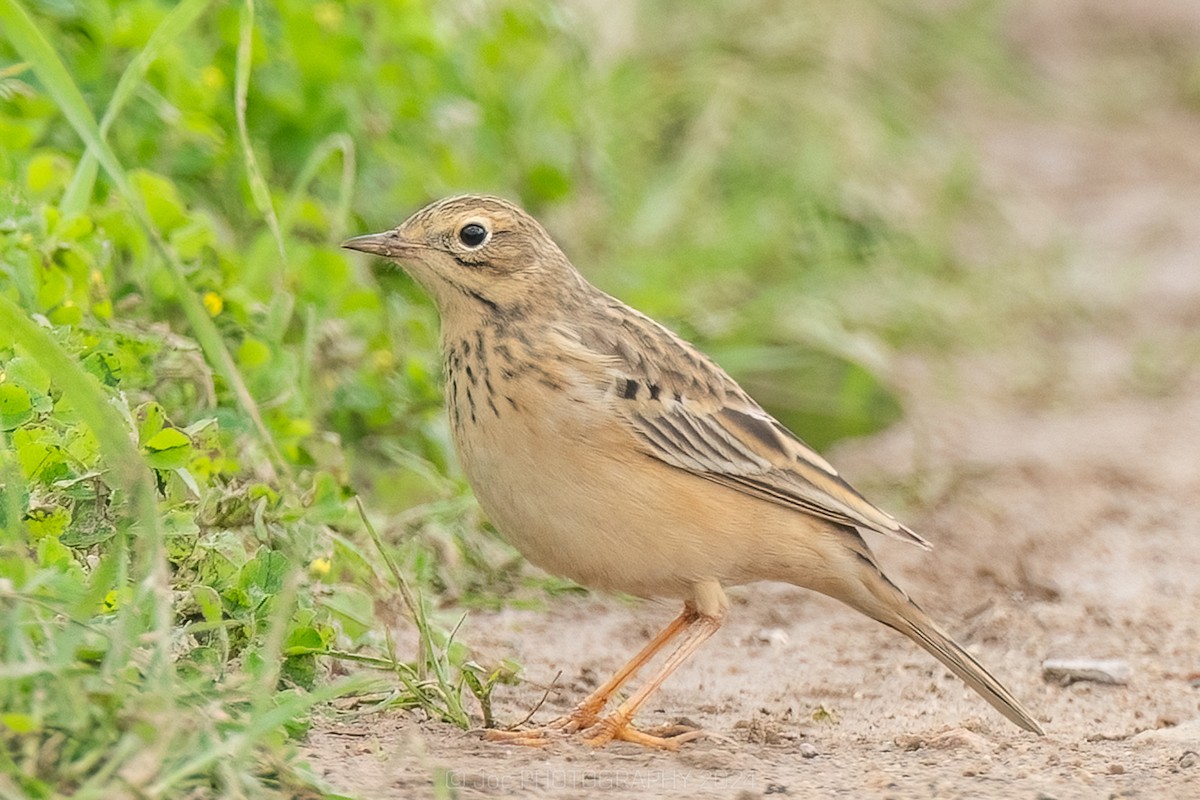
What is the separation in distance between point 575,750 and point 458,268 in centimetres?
142

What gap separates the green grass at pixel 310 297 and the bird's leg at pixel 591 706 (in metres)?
0.15

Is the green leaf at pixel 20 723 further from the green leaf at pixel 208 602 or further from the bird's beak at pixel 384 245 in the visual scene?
the bird's beak at pixel 384 245

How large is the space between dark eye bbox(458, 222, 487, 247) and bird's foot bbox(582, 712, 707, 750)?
4.61 ft

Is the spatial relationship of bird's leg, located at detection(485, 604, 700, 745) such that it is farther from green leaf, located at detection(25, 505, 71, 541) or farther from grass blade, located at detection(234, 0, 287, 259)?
grass blade, located at detection(234, 0, 287, 259)

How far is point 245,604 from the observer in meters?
4.41

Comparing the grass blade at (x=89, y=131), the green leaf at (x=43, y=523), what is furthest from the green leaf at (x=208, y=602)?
the grass blade at (x=89, y=131)

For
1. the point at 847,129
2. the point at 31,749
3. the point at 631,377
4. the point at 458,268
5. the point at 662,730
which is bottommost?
the point at 662,730

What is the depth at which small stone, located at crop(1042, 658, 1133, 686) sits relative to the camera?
5395 millimetres

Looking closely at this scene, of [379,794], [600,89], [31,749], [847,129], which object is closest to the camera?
[31,749]

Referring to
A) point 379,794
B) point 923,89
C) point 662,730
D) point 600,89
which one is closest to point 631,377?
point 662,730

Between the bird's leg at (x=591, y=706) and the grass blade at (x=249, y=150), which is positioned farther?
the grass blade at (x=249, y=150)

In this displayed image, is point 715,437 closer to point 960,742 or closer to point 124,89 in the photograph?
point 960,742

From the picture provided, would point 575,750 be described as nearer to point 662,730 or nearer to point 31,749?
point 662,730

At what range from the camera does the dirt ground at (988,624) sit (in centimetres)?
421
